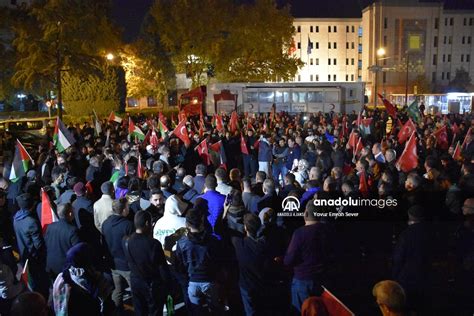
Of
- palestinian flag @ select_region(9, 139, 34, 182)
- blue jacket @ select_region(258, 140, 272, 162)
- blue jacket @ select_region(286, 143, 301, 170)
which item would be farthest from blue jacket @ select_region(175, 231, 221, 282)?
blue jacket @ select_region(258, 140, 272, 162)

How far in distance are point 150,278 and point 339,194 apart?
390 cm

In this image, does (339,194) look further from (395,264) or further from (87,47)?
(87,47)

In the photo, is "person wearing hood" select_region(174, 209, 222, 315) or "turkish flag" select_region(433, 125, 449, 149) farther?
"turkish flag" select_region(433, 125, 449, 149)

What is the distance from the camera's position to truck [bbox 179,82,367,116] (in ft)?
116

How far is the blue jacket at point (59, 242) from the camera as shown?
20.2 ft

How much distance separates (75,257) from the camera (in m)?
4.91

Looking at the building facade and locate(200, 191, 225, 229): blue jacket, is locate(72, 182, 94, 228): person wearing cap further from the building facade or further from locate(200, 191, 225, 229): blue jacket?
the building facade

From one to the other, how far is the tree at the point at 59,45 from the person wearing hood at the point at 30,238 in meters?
22.5

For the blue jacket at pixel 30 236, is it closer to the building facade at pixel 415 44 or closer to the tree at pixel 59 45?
the tree at pixel 59 45

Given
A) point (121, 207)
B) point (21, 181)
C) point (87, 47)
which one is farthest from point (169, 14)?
point (121, 207)

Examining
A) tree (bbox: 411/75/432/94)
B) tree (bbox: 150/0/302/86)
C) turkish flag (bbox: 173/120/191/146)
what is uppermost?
tree (bbox: 150/0/302/86)

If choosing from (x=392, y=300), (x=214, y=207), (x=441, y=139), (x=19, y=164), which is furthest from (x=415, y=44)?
(x=392, y=300)

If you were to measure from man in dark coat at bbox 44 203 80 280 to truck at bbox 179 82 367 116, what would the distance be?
28659mm

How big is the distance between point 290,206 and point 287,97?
93.5 feet
